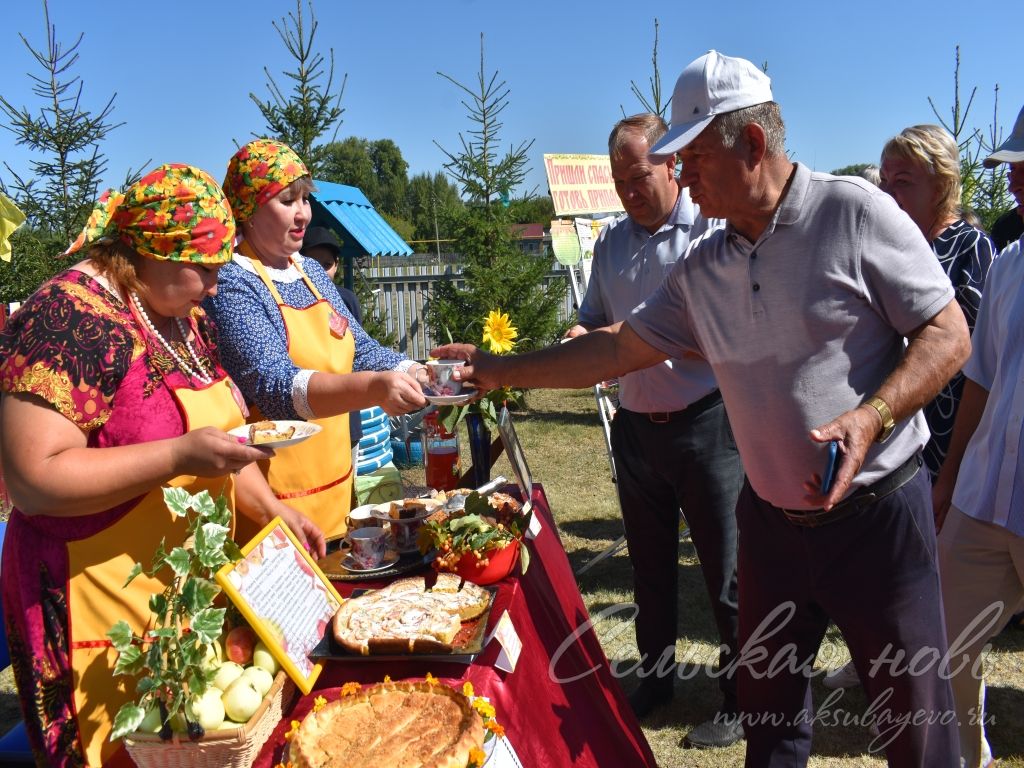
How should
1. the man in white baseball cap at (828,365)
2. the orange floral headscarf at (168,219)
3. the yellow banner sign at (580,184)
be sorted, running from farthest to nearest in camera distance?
the yellow banner sign at (580,184) < the man in white baseball cap at (828,365) < the orange floral headscarf at (168,219)

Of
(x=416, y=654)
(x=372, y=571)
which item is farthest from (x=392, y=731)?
(x=372, y=571)

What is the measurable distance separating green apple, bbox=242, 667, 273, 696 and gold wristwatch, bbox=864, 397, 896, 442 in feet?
4.70

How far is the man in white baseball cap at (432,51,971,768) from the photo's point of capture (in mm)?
1880

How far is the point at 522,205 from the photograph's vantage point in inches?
433

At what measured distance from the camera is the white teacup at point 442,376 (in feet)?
8.17

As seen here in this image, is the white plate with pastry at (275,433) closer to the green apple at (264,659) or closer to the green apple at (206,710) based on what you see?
the green apple at (264,659)

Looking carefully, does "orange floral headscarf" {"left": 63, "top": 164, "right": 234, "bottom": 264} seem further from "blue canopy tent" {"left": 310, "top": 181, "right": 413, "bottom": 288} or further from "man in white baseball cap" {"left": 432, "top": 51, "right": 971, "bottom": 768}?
"blue canopy tent" {"left": 310, "top": 181, "right": 413, "bottom": 288}

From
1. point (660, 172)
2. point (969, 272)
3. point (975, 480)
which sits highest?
point (660, 172)

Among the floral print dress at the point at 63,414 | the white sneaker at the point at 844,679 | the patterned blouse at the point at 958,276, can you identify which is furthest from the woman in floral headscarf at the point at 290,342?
the white sneaker at the point at 844,679

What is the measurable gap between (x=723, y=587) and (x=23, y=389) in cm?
254

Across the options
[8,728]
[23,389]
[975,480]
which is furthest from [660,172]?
[8,728]

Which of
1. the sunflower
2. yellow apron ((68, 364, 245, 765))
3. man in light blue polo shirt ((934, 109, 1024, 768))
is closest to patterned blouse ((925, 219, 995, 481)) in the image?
man in light blue polo shirt ((934, 109, 1024, 768))

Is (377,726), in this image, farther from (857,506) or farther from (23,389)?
(857,506)

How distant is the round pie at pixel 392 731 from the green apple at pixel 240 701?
0.09m
